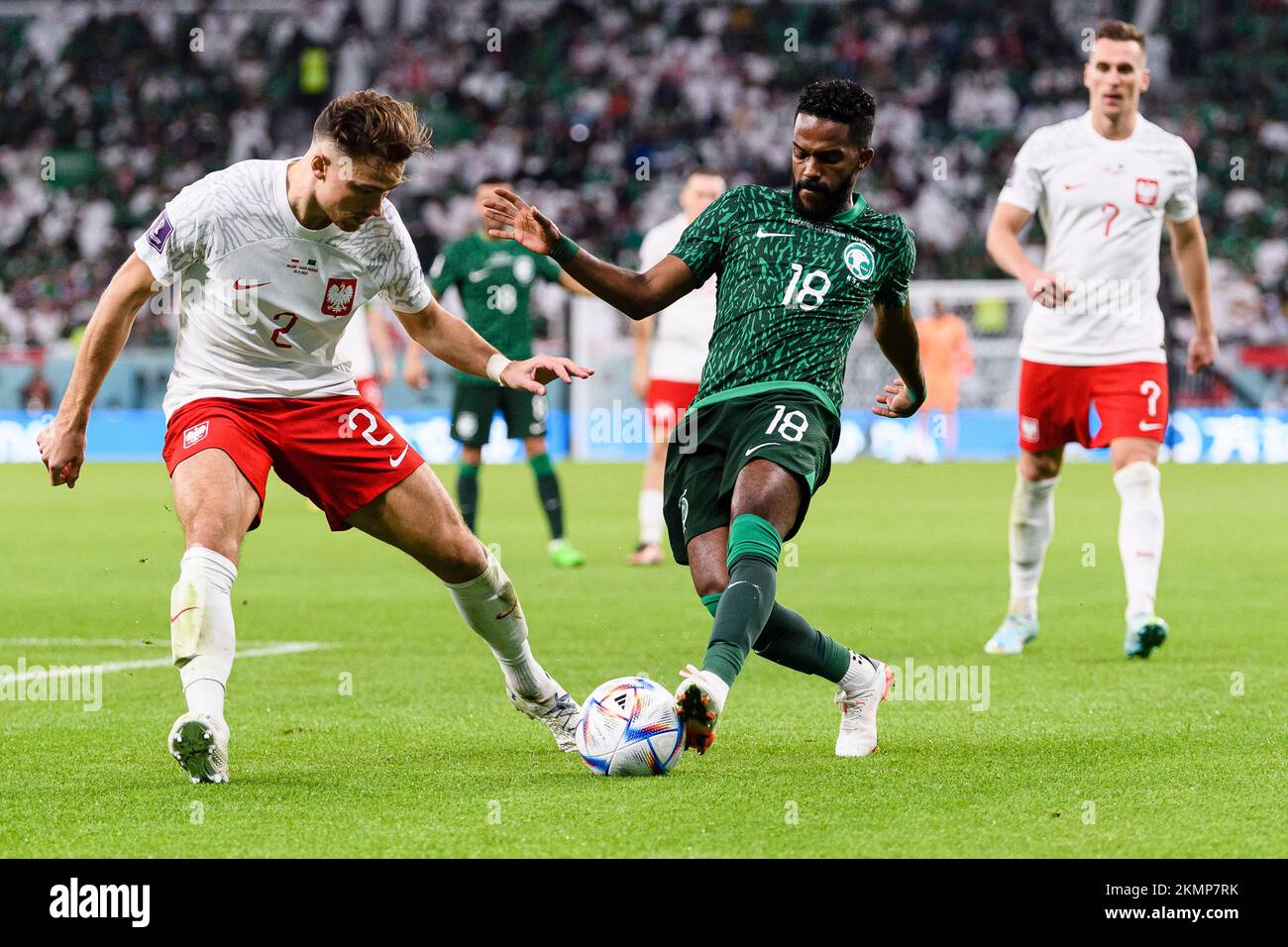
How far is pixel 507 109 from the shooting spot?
1273 inches

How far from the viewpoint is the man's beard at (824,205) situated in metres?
5.62

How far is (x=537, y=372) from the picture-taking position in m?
5.45

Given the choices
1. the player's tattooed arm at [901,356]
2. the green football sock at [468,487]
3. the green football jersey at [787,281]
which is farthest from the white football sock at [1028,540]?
the green football sock at [468,487]

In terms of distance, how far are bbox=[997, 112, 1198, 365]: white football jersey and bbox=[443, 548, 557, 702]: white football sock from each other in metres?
3.46

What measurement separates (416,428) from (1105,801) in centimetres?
2052

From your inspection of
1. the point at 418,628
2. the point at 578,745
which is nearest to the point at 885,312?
the point at 578,745

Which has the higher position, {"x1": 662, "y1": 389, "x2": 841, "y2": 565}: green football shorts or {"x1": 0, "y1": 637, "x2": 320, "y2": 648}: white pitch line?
{"x1": 662, "y1": 389, "x2": 841, "y2": 565}: green football shorts

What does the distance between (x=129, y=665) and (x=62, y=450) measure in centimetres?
291

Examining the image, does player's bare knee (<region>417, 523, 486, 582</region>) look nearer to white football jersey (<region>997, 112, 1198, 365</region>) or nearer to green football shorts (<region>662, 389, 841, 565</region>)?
green football shorts (<region>662, 389, 841, 565</region>)

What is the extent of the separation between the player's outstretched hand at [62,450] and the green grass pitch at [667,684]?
857mm

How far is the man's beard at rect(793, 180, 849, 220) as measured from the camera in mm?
5625
